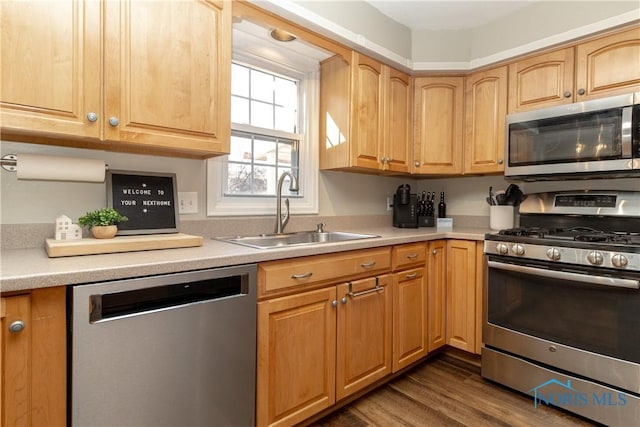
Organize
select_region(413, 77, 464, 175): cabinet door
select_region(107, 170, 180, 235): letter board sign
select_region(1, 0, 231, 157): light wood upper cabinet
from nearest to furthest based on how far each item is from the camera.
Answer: select_region(1, 0, 231, 157): light wood upper cabinet → select_region(107, 170, 180, 235): letter board sign → select_region(413, 77, 464, 175): cabinet door

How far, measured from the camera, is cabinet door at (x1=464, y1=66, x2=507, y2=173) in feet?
8.00

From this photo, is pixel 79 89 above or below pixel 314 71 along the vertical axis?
below

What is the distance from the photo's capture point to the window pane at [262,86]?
221 cm

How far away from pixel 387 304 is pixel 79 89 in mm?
1743

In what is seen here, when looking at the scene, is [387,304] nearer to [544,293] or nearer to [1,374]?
[544,293]

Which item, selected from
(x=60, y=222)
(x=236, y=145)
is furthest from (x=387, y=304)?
(x=60, y=222)

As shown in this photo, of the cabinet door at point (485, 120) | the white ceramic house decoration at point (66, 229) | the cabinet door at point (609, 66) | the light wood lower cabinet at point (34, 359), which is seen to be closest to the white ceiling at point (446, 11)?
the cabinet door at point (485, 120)

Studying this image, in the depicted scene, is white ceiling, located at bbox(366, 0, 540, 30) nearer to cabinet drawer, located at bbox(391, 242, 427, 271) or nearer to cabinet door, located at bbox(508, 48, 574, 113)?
cabinet door, located at bbox(508, 48, 574, 113)

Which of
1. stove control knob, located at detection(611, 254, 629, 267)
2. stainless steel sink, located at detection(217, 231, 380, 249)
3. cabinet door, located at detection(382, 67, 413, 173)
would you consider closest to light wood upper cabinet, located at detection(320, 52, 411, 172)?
cabinet door, located at detection(382, 67, 413, 173)

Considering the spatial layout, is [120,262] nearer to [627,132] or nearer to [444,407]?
[444,407]

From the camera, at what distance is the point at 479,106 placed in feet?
8.36

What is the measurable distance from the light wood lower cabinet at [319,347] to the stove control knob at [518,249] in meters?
0.74

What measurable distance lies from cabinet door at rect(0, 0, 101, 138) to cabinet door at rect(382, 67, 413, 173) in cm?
177

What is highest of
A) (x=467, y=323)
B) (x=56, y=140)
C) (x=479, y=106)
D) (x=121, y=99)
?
(x=479, y=106)
